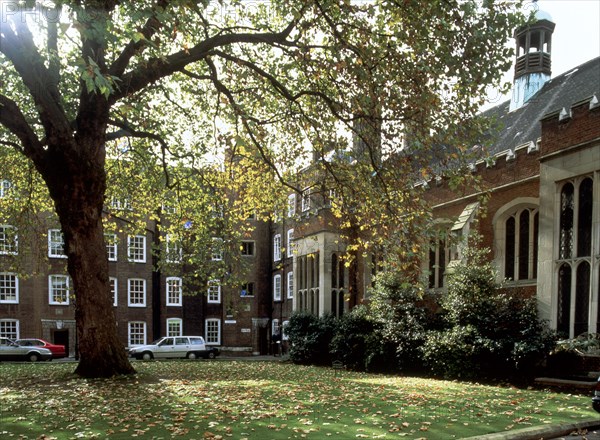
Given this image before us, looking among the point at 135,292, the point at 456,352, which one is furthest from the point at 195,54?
the point at 135,292

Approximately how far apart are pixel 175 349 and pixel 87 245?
27.6 metres

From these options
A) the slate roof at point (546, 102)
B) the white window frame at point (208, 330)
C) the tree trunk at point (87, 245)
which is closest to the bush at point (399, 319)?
the slate roof at point (546, 102)

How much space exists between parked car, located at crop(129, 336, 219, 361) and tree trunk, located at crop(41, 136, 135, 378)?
2589 cm

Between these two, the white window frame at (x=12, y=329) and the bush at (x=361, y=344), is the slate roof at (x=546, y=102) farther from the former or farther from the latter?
the white window frame at (x=12, y=329)

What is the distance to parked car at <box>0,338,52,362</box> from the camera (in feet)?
117

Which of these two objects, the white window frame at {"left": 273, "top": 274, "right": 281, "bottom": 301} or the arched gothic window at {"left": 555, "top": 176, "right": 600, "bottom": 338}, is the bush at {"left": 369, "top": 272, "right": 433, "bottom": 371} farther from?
the white window frame at {"left": 273, "top": 274, "right": 281, "bottom": 301}

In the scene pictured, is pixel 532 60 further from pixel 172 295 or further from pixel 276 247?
pixel 172 295

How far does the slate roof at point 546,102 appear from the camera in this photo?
21781mm

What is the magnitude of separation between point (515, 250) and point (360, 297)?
1077cm

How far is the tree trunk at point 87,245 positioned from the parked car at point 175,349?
84.9 ft

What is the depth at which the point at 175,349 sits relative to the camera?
39.7 metres

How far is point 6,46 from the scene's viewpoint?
1198 centimetres

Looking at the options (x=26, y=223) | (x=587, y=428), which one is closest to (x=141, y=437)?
(x=587, y=428)

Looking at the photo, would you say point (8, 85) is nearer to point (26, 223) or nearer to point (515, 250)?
point (26, 223)
